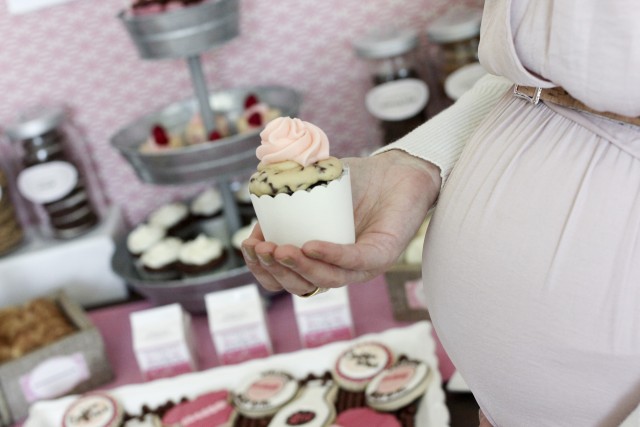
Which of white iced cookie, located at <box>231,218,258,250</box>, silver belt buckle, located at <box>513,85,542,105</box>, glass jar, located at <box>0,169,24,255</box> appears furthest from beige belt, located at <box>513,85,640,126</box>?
glass jar, located at <box>0,169,24,255</box>

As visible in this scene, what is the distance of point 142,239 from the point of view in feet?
6.13

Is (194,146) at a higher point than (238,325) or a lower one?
higher

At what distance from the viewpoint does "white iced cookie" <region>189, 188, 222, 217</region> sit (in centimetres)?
202

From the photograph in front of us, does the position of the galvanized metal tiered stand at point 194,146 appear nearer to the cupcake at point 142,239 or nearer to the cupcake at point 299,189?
the cupcake at point 142,239

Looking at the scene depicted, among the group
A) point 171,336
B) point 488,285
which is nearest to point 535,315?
point 488,285

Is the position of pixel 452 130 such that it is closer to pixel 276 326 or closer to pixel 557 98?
pixel 557 98

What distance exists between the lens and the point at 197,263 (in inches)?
69.1

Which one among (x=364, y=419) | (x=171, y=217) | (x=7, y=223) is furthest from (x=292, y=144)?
(x=7, y=223)

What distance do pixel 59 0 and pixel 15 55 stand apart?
202mm

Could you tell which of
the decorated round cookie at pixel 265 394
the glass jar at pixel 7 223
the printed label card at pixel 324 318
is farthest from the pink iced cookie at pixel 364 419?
the glass jar at pixel 7 223

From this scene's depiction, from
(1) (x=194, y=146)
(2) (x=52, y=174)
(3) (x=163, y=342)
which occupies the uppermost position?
(1) (x=194, y=146)

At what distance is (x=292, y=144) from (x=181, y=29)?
75 cm

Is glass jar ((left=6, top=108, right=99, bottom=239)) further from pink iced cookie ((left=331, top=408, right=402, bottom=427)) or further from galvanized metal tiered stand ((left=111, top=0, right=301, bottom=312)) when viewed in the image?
pink iced cookie ((left=331, top=408, right=402, bottom=427))

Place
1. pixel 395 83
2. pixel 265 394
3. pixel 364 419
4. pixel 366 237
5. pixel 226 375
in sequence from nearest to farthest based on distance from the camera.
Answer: pixel 366 237
pixel 364 419
pixel 265 394
pixel 226 375
pixel 395 83
